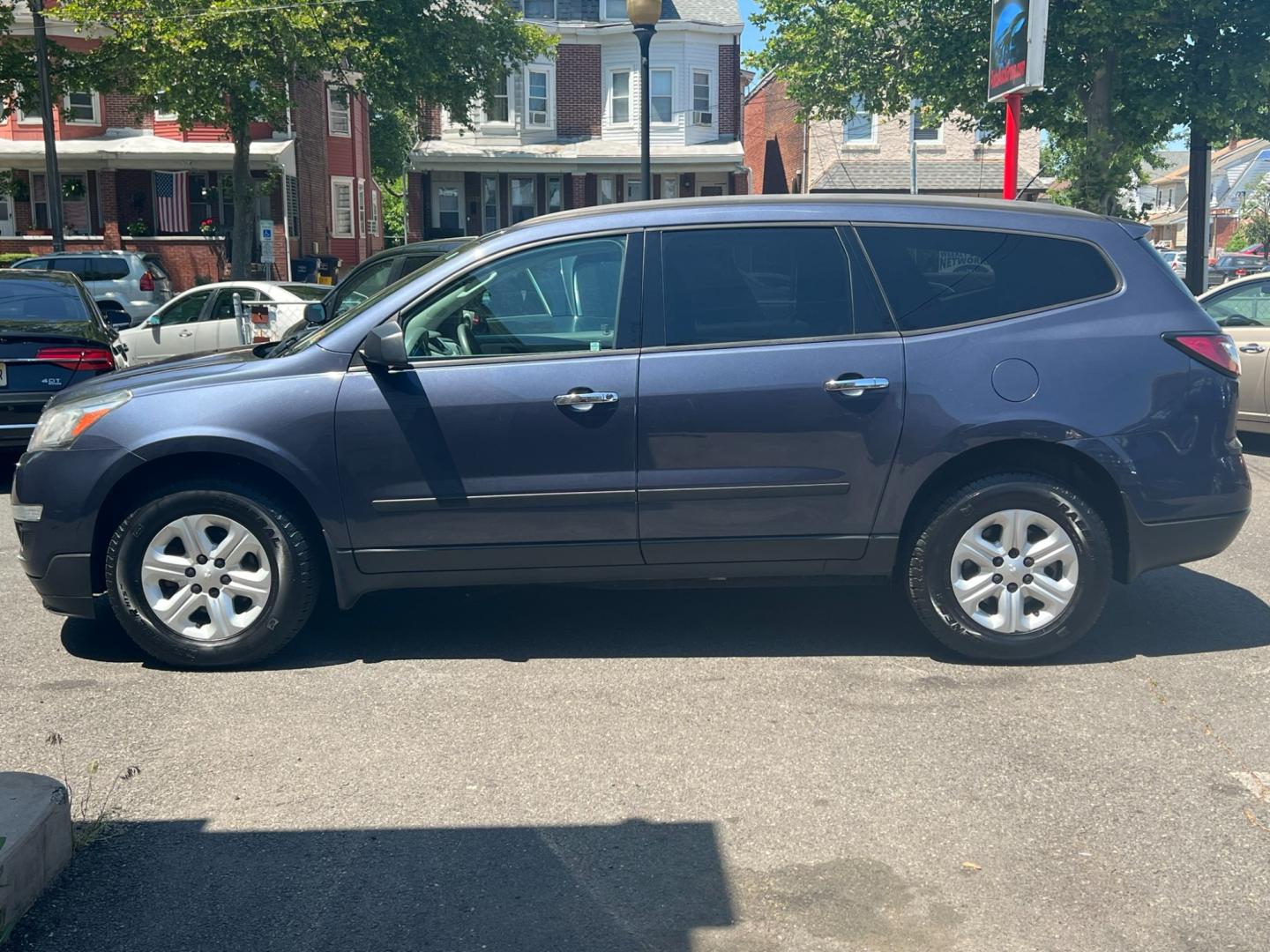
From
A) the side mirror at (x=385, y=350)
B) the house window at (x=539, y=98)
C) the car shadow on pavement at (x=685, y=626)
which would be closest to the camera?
the side mirror at (x=385, y=350)

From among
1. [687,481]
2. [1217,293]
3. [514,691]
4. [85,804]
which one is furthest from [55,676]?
[1217,293]

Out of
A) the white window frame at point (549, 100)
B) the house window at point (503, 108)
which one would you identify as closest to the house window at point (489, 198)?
the house window at point (503, 108)

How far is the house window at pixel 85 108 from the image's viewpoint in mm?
37844

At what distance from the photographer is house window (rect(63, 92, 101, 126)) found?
3784 cm

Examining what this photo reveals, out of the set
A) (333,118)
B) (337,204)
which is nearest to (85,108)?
(333,118)

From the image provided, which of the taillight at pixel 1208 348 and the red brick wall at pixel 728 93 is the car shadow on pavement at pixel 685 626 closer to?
the taillight at pixel 1208 348

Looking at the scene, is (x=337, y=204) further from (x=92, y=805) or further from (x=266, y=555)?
(x=92, y=805)

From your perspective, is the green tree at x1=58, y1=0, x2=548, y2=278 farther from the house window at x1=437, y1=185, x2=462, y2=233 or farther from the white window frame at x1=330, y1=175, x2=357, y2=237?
the house window at x1=437, y1=185, x2=462, y2=233

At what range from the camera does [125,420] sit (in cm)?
550

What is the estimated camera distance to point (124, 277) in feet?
88.8

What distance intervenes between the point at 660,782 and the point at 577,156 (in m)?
40.6

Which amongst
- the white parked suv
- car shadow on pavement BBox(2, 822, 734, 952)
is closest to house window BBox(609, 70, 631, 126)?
the white parked suv

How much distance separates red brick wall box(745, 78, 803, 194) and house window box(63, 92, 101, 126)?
20956 mm

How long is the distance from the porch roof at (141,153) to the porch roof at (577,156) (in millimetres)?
7772
